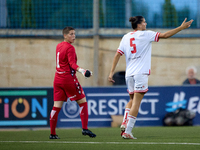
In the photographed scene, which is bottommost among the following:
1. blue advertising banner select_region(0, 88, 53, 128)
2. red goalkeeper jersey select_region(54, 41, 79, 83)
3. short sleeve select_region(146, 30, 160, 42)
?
blue advertising banner select_region(0, 88, 53, 128)

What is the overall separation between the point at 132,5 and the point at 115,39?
1.21m

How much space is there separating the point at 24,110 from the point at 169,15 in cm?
587

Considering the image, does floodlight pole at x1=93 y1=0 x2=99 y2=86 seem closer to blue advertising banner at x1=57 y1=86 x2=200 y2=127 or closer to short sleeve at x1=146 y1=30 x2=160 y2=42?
blue advertising banner at x1=57 y1=86 x2=200 y2=127

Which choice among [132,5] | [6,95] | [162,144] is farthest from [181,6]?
[162,144]

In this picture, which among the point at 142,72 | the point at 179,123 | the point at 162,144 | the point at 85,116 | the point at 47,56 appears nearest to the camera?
the point at 162,144

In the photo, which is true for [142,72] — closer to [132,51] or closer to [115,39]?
[132,51]

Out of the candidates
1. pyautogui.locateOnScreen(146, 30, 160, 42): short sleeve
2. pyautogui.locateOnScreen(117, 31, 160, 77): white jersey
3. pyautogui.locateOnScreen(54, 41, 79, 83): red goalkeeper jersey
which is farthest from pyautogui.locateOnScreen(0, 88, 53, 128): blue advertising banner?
pyautogui.locateOnScreen(146, 30, 160, 42): short sleeve

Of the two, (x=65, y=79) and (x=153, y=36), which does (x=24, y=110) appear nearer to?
(x=65, y=79)

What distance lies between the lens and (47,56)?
1208 centimetres

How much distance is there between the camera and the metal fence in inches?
479

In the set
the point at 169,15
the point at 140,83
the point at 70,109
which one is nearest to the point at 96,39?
the point at 169,15

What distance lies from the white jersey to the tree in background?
Result: 694cm

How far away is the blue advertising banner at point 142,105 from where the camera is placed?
8953mm

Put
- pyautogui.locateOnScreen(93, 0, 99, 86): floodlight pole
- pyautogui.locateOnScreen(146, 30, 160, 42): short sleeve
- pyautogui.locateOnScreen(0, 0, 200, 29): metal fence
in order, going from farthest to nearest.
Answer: pyautogui.locateOnScreen(0, 0, 200, 29): metal fence < pyautogui.locateOnScreen(93, 0, 99, 86): floodlight pole < pyautogui.locateOnScreen(146, 30, 160, 42): short sleeve
